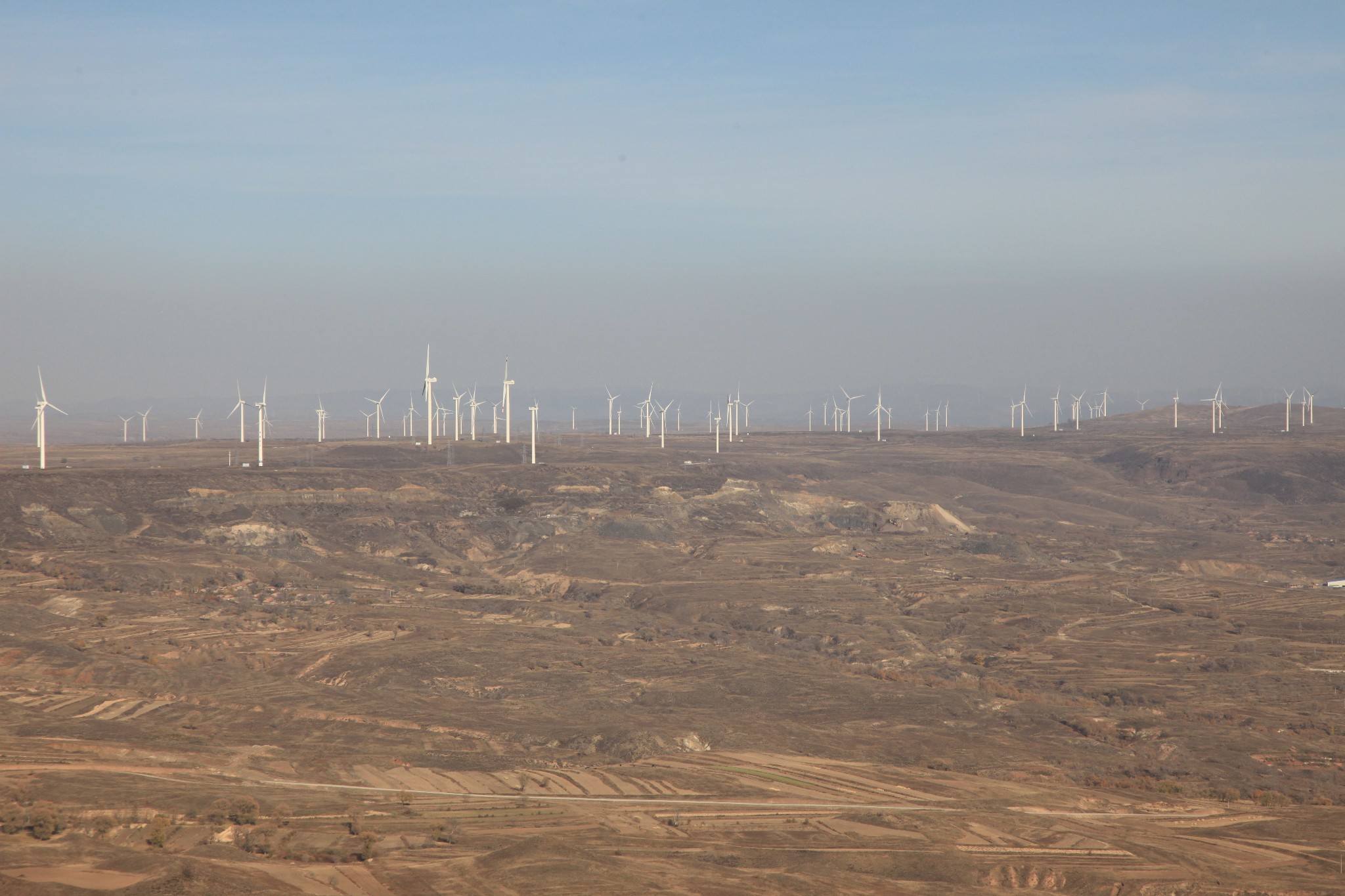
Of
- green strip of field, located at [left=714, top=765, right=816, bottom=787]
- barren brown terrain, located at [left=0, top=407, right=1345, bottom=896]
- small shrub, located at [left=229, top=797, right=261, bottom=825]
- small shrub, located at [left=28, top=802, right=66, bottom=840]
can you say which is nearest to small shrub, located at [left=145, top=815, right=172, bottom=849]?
barren brown terrain, located at [left=0, top=407, right=1345, bottom=896]

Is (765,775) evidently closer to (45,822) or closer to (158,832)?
(158,832)

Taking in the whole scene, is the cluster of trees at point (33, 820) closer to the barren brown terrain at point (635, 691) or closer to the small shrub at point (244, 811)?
the barren brown terrain at point (635, 691)

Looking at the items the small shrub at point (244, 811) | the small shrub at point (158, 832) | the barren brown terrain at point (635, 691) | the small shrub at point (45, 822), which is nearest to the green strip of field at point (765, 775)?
the barren brown terrain at point (635, 691)

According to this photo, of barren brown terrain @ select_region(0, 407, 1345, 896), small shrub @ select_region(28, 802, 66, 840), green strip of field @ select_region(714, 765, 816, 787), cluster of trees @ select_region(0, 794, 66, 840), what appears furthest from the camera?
green strip of field @ select_region(714, 765, 816, 787)

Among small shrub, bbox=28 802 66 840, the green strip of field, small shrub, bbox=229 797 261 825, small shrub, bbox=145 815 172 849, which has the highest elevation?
small shrub, bbox=28 802 66 840

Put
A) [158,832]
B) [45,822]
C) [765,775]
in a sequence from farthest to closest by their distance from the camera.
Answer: [765,775] < [158,832] < [45,822]

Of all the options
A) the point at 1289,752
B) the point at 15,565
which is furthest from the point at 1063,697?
the point at 15,565

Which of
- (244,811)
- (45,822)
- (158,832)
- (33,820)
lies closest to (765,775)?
(244,811)

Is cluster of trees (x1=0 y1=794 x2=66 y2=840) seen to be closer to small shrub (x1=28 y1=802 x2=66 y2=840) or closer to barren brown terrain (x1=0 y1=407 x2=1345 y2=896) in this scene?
small shrub (x1=28 y1=802 x2=66 y2=840)

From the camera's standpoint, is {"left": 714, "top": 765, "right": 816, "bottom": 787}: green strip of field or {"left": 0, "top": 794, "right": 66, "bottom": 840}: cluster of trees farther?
{"left": 714, "top": 765, "right": 816, "bottom": 787}: green strip of field
